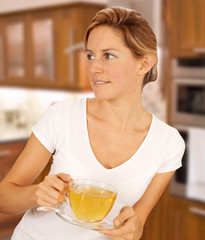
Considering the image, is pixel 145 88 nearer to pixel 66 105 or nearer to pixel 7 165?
pixel 7 165

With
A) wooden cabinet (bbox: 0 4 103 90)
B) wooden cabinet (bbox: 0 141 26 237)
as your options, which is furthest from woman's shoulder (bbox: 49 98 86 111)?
wooden cabinet (bbox: 0 141 26 237)

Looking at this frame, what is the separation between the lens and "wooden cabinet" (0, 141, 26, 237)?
3.50 meters

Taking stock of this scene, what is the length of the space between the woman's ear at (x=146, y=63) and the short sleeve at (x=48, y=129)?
0.88ft

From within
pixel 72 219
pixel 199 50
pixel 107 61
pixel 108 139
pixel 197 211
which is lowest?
pixel 197 211

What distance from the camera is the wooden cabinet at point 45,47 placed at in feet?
11.6

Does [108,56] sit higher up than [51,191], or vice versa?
[108,56]

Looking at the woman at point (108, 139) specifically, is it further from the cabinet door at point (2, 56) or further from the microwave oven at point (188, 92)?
the cabinet door at point (2, 56)

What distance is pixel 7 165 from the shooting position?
363 centimetres

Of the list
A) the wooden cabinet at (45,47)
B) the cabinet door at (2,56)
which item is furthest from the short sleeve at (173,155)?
the cabinet door at (2,56)

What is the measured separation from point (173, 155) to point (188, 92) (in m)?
1.61

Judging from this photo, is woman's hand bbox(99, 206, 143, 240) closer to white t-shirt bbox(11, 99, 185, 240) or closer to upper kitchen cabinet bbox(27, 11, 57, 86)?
white t-shirt bbox(11, 99, 185, 240)

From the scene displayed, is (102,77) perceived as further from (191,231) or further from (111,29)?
(191,231)

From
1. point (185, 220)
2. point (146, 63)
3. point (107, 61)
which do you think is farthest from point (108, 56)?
point (185, 220)

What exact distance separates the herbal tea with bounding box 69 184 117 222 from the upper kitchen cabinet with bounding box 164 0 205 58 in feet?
5.91
